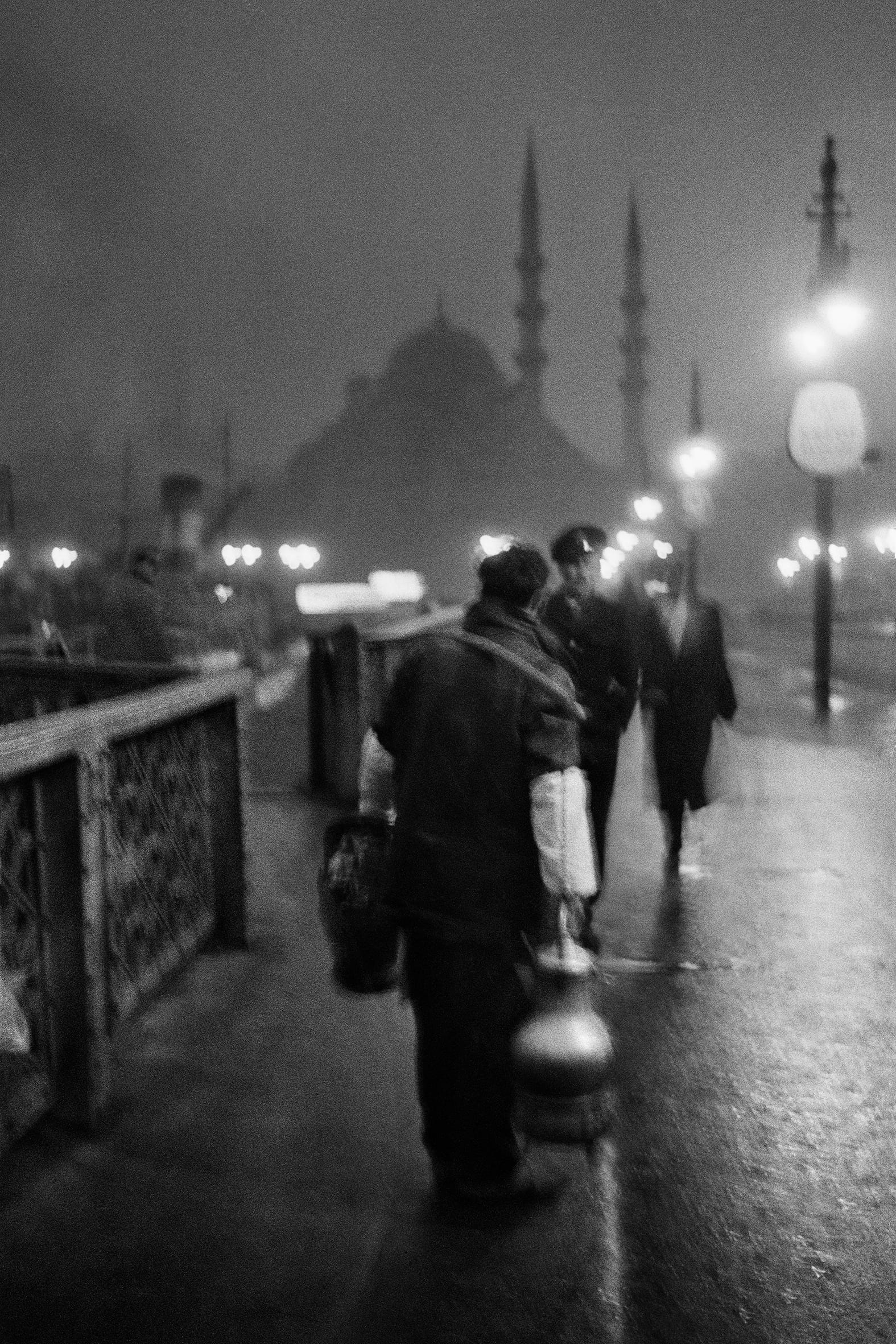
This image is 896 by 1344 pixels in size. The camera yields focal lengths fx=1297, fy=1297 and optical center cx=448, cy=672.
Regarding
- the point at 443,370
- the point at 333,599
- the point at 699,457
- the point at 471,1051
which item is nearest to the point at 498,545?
the point at 471,1051

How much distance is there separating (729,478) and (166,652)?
421 feet

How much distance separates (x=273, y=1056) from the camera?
4844mm

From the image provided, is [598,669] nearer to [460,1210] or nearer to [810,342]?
[460,1210]

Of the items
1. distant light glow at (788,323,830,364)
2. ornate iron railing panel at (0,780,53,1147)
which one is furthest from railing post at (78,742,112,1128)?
distant light glow at (788,323,830,364)

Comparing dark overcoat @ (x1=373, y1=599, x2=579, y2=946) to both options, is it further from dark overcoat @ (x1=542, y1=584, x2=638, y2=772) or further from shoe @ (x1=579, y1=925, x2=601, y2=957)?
dark overcoat @ (x1=542, y1=584, x2=638, y2=772)

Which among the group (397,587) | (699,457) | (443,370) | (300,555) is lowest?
(397,587)

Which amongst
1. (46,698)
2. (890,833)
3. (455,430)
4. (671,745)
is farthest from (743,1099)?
(455,430)

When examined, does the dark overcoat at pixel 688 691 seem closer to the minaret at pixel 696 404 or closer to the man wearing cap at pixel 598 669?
the man wearing cap at pixel 598 669

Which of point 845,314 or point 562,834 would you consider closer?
point 562,834

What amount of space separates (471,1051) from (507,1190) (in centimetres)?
41

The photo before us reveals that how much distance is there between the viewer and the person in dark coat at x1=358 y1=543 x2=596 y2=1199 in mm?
3568

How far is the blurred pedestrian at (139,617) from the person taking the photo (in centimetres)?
750

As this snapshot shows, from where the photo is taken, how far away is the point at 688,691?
765 cm

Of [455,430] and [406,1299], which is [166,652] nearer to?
[406,1299]
